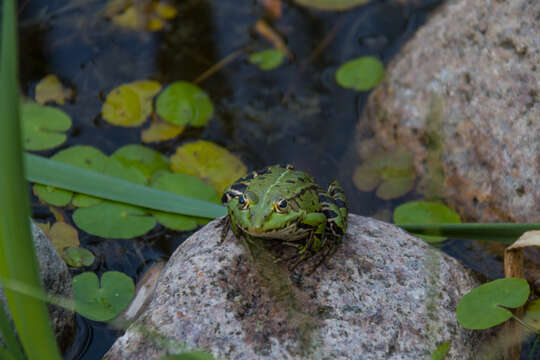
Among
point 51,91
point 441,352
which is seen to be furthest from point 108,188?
point 441,352

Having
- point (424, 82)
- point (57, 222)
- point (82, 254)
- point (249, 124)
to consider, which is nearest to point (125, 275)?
point (82, 254)

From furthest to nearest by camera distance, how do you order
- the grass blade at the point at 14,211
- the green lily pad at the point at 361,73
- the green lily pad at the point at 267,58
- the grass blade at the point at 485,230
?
the green lily pad at the point at 267,58 < the green lily pad at the point at 361,73 < the grass blade at the point at 485,230 < the grass blade at the point at 14,211

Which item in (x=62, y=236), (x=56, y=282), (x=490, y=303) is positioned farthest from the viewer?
(x=62, y=236)

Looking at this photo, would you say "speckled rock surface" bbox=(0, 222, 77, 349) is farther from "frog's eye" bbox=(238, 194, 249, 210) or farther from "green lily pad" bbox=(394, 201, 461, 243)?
"green lily pad" bbox=(394, 201, 461, 243)

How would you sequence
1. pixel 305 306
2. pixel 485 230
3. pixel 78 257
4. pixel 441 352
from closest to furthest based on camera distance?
1. pixel 441 352
2. pixel 305 306
3. pixel 485 230
4. pixel 78 257

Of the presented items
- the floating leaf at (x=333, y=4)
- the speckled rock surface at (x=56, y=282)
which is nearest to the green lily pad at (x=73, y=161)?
the speckled rock surface at (x=56, y=282)

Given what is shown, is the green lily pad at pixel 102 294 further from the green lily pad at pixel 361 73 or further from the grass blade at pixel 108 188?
the green lily pad at pixel 361 73

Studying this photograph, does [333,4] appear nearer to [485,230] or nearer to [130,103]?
[130,103]
